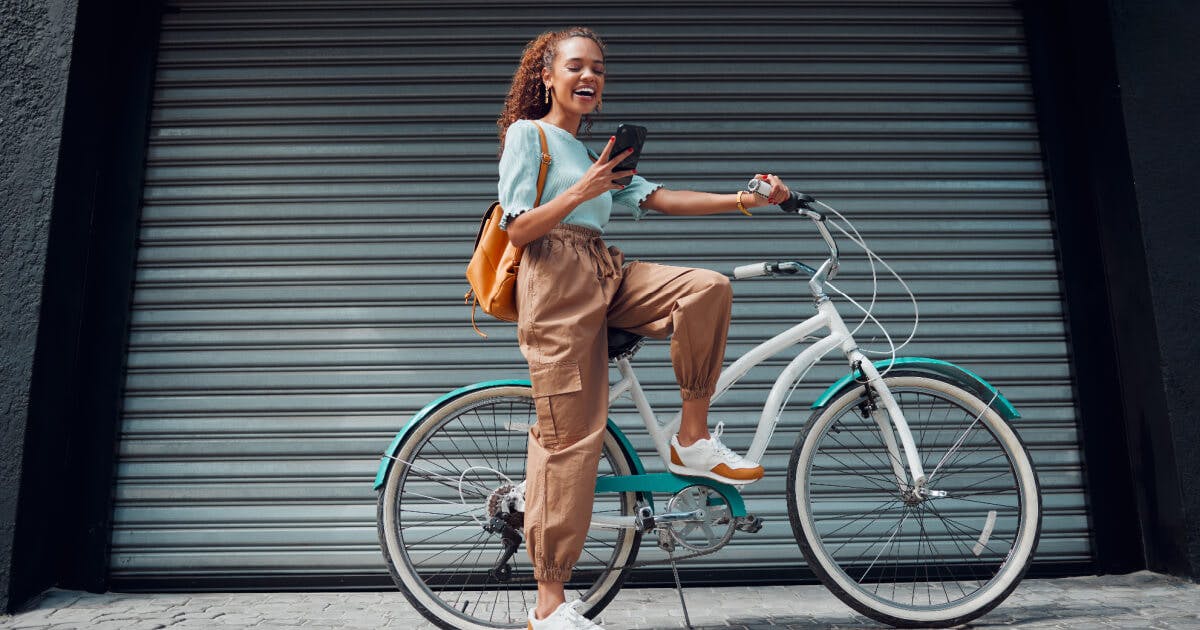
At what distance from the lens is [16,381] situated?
315 centimetres

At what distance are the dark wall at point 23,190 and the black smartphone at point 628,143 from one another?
2645 mm

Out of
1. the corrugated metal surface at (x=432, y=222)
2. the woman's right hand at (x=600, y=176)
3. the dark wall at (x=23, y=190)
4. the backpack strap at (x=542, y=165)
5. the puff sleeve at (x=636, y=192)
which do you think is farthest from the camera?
the corrugated metal surface at (x=432, y=222)

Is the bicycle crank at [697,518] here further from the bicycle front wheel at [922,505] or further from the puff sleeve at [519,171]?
the puff sleeve at [519,171]

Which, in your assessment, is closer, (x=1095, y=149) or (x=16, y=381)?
(x=16, y=381)

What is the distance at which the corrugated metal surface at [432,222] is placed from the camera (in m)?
3.61

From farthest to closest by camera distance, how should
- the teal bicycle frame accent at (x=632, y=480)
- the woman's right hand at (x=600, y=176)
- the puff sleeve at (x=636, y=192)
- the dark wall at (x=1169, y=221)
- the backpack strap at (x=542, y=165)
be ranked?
the dark wall at (x=1169, y=221) < the puff sleeve at (x=636, y=192) < the teal bicycle frame accent at (x=632, y=480) < the backpack strap at (x=542, y=165) < the woman's right hand at (x=600, y=176)

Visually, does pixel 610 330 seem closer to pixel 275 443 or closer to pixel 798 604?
pixel 798 604

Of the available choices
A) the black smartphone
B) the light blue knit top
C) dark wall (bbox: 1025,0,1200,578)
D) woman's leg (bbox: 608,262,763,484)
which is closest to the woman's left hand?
woman's leg (bbox: 608,262,763,484)

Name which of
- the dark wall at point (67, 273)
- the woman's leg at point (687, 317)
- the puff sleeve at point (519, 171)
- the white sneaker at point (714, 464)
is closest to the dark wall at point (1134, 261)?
the white sneaker at point (714, 464)

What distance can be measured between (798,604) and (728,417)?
0.93m

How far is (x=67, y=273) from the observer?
11.1 ft

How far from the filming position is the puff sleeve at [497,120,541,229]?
2.36 meters

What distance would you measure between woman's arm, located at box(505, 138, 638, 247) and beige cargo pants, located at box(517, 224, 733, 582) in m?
0.14

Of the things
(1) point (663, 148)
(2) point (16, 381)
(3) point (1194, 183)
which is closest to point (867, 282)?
(1) point (663, 148)
